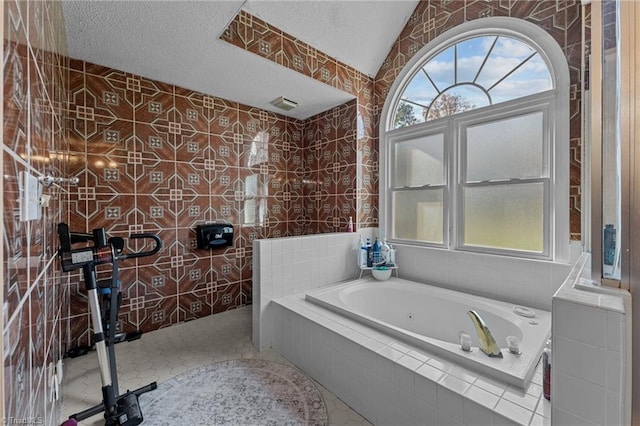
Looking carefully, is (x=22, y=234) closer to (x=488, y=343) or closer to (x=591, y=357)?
(x=591, y=357)

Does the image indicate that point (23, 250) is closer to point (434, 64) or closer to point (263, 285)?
point (263, 285)

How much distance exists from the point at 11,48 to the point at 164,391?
74.4 inches

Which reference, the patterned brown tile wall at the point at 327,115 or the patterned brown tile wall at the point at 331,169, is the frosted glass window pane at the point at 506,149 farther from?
the patterned brown tile wall at the point at 331,169

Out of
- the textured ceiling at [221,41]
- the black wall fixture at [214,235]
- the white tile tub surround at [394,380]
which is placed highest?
the textured ceiling at [221,41]

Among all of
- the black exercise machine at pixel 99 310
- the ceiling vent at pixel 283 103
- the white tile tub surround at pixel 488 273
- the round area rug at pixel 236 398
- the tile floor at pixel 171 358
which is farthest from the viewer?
the ceiling vent at pixel 283 103

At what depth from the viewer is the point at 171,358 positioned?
2068mm

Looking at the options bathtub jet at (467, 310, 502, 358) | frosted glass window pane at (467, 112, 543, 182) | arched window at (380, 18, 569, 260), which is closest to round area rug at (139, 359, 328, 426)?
bathtub jet at (467, 310, 502, 358)

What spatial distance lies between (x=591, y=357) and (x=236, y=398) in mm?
1724

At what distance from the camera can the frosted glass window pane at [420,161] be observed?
2568mm

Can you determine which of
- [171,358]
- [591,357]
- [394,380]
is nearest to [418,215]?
[394,380]

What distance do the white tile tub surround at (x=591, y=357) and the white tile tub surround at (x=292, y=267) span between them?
5.93ft

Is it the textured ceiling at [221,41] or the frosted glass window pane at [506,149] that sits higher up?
the textured ceiling at [221,41]

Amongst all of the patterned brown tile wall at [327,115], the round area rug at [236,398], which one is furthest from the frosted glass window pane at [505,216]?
the round area rug at [236,398]

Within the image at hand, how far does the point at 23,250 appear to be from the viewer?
656 mm
